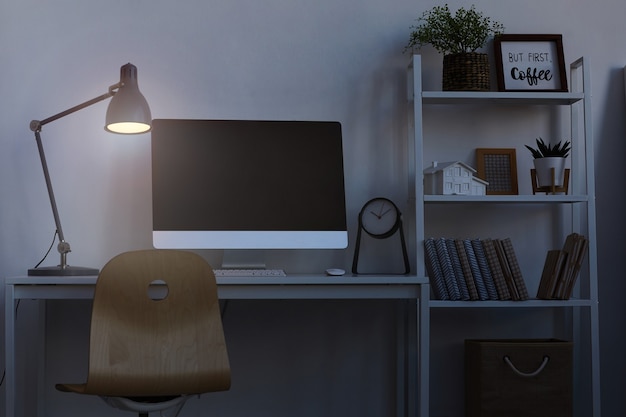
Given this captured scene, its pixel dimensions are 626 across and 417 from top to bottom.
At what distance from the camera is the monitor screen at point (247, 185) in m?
2.83

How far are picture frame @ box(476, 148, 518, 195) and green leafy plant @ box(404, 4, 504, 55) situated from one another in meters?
0.45

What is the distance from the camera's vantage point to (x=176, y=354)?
213cm

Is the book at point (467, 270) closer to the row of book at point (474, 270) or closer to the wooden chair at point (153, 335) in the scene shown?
the row of book at point (474, 270)

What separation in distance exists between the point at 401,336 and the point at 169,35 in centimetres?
163

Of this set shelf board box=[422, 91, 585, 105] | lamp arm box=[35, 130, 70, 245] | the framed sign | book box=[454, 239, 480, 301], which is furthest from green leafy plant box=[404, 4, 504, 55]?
lamp arm box=[35, 130, 70, 245]

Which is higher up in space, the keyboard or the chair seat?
the keyboard

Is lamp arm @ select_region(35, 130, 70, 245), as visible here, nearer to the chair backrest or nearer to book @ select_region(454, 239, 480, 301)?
the chair backrest

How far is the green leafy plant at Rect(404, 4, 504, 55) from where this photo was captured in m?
2.98

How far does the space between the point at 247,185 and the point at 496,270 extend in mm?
1044

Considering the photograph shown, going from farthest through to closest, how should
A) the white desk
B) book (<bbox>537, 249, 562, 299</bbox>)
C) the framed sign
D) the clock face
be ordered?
the framed sign → the clock face → book (<bbox>537, 249, 562, 299</bbox>) → the white desk

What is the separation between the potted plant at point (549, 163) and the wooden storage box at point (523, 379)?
647 millimetres

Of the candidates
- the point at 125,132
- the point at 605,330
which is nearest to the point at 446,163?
the point at 605,330

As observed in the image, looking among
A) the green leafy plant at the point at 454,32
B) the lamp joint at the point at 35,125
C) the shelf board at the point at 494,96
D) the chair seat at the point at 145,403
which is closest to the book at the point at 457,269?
the shelf board at the point at 494,96

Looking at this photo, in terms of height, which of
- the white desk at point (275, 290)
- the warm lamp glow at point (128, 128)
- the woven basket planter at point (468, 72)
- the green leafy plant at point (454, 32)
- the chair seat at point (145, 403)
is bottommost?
the chair seat at point (145, 403)
